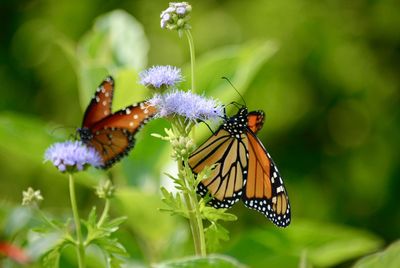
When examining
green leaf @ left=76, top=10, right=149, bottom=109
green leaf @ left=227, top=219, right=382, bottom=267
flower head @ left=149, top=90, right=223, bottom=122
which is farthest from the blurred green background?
flower head @ left=149, top=90, right=223, bottom=122

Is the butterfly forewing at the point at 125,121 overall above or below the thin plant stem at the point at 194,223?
above

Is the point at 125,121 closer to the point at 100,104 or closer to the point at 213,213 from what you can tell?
the point at 100,104

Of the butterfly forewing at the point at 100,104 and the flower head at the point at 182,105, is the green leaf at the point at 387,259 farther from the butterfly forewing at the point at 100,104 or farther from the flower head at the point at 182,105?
the butterfly forewing at the point at 100,104

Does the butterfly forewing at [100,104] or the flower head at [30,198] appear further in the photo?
the butterfly forewing at [100,104]

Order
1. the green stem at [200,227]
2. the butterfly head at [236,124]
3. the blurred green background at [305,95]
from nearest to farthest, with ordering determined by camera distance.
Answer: the green stem at [200,227], the butterfly head at [236,124], the blurred green background at [305,95]

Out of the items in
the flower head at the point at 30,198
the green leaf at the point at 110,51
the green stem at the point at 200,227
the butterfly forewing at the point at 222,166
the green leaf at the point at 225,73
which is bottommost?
the green stem at the point at 200,227

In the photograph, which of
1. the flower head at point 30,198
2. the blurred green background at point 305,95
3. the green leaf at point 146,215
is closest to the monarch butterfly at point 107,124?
the green leaf at point 146,215

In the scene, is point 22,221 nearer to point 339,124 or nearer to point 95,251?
point 95,251
